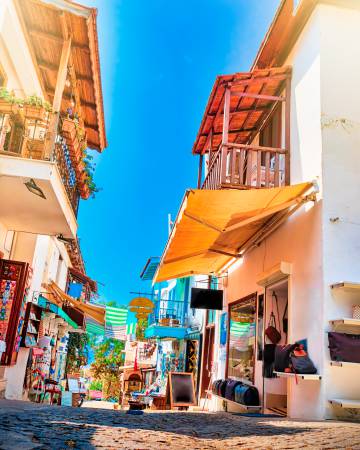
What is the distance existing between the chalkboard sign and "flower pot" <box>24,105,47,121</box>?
7418 mm

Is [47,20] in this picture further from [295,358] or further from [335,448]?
→ [335,448]

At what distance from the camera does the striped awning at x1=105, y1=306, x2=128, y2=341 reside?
18.0 meters

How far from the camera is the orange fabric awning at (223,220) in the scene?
6398mm

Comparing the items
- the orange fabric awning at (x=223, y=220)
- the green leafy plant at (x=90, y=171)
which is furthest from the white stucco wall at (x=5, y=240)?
the orange fabric awning at (x=223, y=220)

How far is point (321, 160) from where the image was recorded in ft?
21.9

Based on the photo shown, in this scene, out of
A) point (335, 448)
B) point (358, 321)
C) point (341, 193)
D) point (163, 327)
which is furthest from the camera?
point (163, 327)

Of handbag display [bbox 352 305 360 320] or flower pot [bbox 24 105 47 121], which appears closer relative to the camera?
handbag display [bbox 352 305 360 320]

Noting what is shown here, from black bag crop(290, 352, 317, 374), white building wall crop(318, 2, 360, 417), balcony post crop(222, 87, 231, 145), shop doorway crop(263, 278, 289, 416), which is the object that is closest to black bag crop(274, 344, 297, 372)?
black bag crop(290, 352, 317, 374)

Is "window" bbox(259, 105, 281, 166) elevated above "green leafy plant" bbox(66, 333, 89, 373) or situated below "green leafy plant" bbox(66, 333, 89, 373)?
above

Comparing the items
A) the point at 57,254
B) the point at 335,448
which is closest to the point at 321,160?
the point at 335,448

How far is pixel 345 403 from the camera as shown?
5383mm

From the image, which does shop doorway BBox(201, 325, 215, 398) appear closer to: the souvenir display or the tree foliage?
the souvenir display

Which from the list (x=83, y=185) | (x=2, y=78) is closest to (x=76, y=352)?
(x=83, y=185)

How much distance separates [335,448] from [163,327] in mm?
15483
